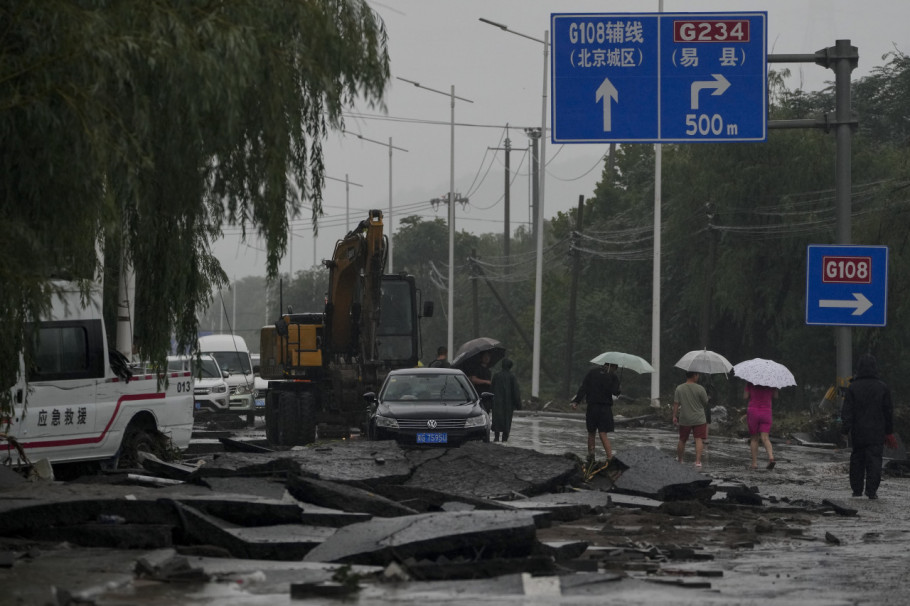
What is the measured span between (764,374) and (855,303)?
7.30 ft

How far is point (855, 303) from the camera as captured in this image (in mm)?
20312

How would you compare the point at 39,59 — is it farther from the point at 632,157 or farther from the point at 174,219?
the point at 632,157

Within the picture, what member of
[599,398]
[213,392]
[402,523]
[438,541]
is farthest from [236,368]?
[438,541]

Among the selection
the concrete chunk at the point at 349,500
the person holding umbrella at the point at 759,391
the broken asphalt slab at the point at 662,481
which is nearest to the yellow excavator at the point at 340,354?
the person holding umbrella at the point at 759,391

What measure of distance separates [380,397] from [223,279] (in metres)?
8.94

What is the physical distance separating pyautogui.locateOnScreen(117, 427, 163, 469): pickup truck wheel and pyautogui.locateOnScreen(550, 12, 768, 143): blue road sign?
23.4ft

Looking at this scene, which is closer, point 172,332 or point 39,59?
point 39,59

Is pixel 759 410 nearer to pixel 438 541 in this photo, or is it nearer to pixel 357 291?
pixel 357 291

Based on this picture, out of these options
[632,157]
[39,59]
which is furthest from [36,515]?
[632,157]

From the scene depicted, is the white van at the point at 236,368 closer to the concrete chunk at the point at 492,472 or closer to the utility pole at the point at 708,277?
the utility pole at the point at 708,277

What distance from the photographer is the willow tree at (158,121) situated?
8789mm

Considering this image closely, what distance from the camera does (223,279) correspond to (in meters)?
13.9

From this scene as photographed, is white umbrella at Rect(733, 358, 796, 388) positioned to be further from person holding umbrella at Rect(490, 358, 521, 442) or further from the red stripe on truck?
the red stripe on truck

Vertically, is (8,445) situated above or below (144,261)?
below
